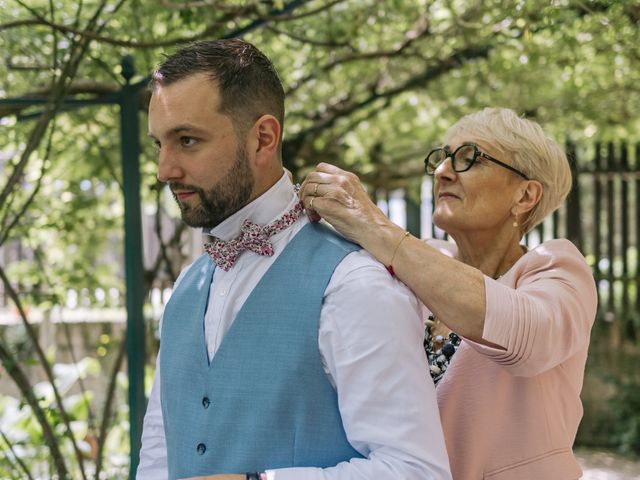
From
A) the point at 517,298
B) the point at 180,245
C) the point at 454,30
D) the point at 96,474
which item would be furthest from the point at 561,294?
Answer: the point at 180,245

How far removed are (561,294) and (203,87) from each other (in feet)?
3.24

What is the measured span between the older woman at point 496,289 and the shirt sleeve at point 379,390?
0.23m

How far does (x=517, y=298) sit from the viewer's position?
2.04 m

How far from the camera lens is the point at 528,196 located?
2.56 metres

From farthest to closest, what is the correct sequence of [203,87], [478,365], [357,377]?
[478,365]
[203,87]
[357,377]

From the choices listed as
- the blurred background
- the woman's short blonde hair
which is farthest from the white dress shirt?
the blurred background

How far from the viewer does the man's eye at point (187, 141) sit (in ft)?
5.91

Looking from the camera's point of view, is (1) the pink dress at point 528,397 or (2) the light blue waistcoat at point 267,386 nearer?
(2) the light blue waistcoat at point 267,386

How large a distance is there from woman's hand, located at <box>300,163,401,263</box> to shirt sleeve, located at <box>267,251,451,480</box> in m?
0.22

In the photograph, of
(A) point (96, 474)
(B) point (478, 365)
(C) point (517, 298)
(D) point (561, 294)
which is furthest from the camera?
(A) point (96, 474)

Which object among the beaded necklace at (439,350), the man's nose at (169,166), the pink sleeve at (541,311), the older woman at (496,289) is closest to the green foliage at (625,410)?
the older woman at (496,289)

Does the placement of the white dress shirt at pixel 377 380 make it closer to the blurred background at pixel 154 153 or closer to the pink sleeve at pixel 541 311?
the pink sleeve at pixel 541 311

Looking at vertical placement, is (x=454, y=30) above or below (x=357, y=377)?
above

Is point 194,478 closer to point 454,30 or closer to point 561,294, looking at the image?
point 561,294
